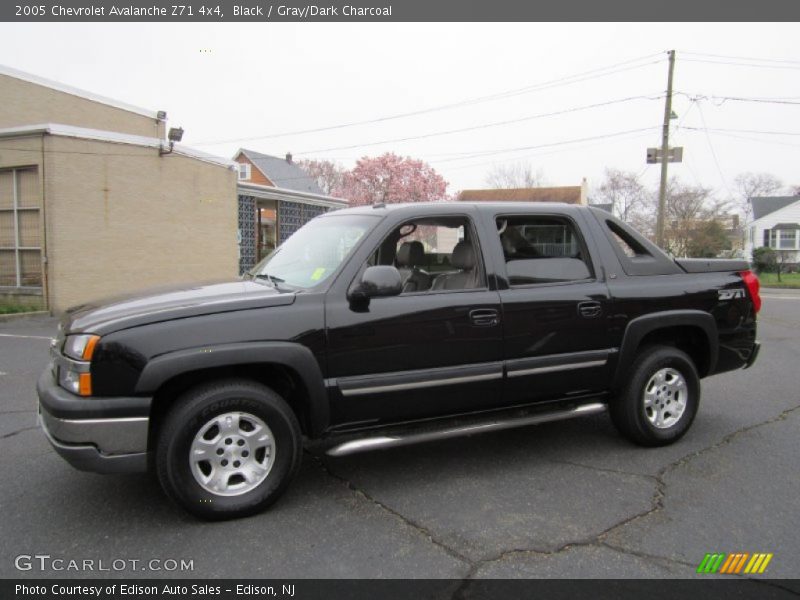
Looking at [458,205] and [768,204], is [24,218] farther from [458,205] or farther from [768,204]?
[768,204]

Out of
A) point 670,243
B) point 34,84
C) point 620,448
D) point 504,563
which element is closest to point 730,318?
point 620,448

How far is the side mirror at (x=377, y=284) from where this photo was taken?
11.2ft

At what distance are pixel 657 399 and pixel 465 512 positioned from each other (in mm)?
1952

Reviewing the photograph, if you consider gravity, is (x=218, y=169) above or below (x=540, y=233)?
above

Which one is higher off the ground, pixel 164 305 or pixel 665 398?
pixel 164 305

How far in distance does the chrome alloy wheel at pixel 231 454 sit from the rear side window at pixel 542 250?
1911mm

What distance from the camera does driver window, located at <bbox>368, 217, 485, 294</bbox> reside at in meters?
4.04

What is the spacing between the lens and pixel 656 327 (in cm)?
434

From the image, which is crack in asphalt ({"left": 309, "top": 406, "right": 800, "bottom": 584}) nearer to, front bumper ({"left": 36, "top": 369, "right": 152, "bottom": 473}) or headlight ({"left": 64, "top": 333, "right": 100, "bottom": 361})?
front bumper ({"left": 36, "top": 369, "right": 152, "bottom": 473})

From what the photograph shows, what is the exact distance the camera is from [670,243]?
117 feet

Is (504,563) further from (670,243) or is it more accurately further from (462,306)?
(670,243)

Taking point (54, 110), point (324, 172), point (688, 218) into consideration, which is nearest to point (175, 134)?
point (54, 110)

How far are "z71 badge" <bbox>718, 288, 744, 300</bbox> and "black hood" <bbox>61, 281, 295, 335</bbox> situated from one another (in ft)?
11.2

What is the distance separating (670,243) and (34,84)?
33.0 m
